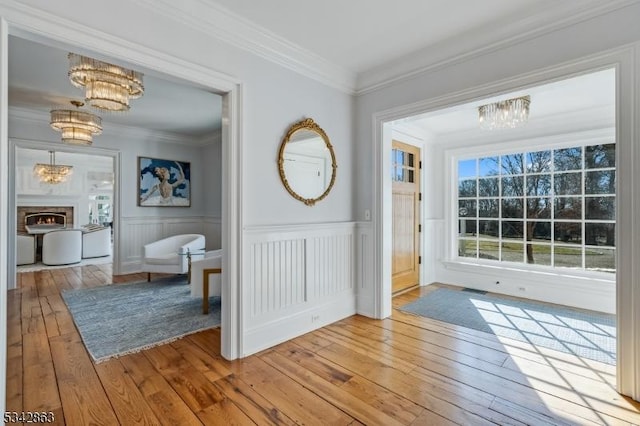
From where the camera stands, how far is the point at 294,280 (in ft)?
9.30

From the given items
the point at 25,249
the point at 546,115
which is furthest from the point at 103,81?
the point at 25,249

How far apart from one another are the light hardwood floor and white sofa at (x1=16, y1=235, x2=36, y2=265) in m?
4.43

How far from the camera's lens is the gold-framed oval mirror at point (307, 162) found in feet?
9.01

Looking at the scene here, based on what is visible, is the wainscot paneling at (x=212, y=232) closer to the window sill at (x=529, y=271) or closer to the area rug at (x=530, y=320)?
the area rug at (x=530, y=320)

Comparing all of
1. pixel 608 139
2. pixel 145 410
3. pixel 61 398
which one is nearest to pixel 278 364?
pixel 145 410

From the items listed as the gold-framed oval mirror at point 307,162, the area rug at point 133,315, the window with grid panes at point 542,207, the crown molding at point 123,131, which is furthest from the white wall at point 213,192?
the window with grid panes at point 542,207

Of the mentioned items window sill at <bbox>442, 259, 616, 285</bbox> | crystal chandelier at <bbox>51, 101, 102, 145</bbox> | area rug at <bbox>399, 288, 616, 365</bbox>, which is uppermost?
crystal chandelier at <bbox>51, 101, 102, 145</bbox>

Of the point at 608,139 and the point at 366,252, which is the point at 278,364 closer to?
the point at 366,252

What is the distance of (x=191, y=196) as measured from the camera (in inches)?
241

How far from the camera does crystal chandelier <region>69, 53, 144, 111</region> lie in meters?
2.53

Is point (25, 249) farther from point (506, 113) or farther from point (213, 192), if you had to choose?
point (506, 113)

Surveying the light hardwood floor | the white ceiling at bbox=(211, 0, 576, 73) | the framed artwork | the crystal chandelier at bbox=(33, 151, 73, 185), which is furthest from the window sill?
the crystal chandelier at bbox=(33, 151, 73, 185)

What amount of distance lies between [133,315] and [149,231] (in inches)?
106

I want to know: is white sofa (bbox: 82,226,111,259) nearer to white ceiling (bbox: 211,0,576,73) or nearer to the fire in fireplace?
the fire in fireplace
